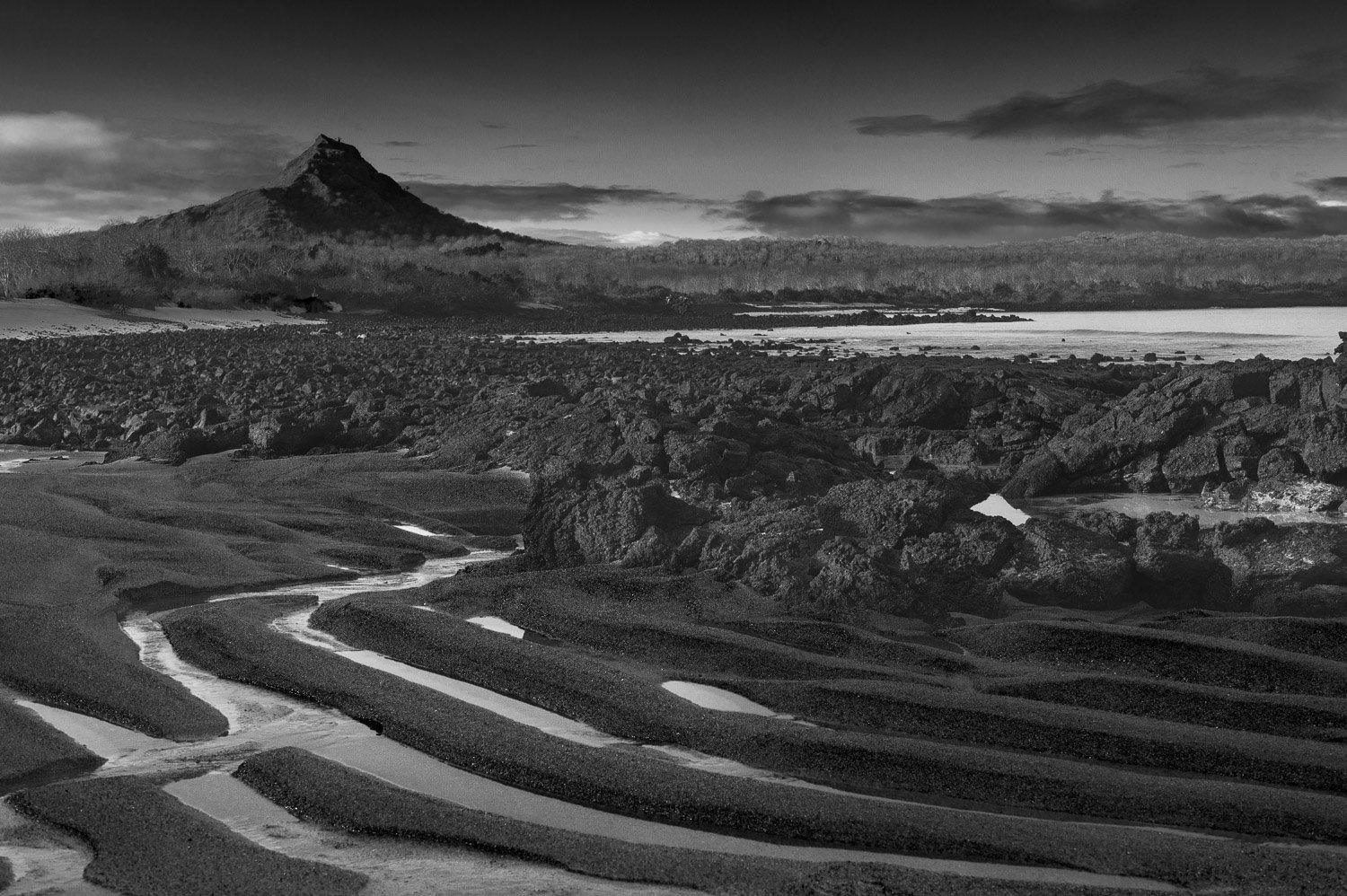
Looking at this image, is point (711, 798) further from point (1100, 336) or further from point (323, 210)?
point (323, 210)

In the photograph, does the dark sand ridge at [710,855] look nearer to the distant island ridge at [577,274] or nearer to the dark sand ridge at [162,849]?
the dark sand ridge at [162,849]

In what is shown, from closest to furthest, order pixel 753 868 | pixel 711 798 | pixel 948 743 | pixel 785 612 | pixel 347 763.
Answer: pixel 753 868 → pixel 711 798 → pixel 347 763 → pixel 948 743 → pixel 785 612

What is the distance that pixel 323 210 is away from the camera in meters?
141

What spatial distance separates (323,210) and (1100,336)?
114 m

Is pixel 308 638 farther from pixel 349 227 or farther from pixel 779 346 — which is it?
pixel 349 227

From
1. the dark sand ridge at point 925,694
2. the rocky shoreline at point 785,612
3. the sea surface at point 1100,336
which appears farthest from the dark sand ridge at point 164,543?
the sea surface at point 1100,336

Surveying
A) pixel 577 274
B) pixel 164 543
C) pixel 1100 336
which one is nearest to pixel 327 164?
pixel 577 274

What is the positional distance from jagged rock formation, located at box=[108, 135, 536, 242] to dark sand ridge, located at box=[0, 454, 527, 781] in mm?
117911

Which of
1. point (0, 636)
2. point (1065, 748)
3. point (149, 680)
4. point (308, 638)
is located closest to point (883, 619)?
point (1065, 748)

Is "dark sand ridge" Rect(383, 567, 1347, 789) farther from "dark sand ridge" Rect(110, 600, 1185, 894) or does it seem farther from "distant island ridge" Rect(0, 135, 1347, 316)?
"distant island ridge" Rect(0, 135, 1347, 316)

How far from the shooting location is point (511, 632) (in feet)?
35.7

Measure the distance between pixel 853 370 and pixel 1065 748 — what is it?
1623 cm

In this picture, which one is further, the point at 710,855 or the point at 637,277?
the point at 637,277

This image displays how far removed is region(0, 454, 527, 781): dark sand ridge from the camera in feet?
30.1
